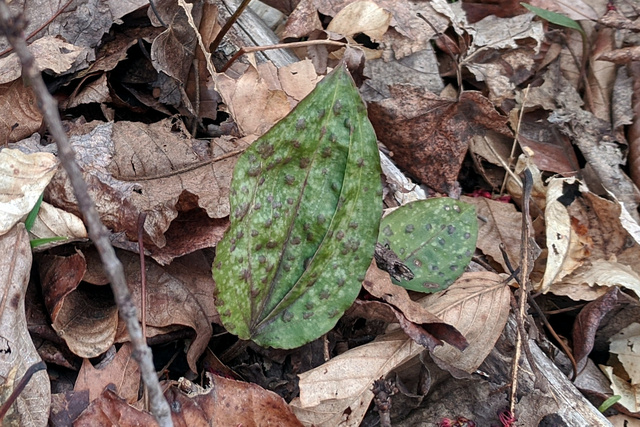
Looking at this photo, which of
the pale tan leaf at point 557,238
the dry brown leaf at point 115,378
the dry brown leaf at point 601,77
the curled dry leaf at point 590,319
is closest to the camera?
the dry brown leaf at point 115,378

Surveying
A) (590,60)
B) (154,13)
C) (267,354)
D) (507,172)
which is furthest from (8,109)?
(590,60)

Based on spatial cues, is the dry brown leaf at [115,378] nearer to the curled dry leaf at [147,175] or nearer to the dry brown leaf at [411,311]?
the curled dry leaf at [147,175]

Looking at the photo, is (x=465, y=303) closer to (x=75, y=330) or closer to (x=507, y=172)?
(x=507, y=172)

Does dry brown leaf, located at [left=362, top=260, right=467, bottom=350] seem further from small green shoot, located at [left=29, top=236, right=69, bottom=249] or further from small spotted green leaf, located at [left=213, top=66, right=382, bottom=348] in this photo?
small green shoot, located at [left=29, top=236, right=69, bottom=249]

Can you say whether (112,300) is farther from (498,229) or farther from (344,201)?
(498,229)

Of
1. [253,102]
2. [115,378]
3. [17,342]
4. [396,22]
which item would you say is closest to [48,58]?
[253,102]

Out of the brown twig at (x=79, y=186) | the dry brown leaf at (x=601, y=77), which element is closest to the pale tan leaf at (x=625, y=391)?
the dry brown leaf at (x=601, y=77)

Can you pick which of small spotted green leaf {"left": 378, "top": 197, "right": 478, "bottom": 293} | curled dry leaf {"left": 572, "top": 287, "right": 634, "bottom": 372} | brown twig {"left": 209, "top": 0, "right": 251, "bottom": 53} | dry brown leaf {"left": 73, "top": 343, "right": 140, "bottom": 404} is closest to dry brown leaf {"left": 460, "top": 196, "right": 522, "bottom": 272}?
curled dry leaf {"left": 572, "top": 287, "right": 634, "bottom": 372}
